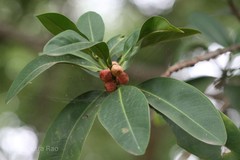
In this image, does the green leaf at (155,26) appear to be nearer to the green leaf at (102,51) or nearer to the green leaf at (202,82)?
the green leaf at (102,51)

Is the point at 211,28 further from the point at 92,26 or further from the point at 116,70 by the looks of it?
the point at 116,70

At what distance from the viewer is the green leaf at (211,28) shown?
1.83 meters

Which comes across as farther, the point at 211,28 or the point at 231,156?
the point at 211,28

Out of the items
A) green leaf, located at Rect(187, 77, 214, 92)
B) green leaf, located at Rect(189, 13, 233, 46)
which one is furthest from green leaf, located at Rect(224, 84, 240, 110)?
green leaf, located at Rect(189, 13, 233, 46)

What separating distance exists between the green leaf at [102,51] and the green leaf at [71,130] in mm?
89

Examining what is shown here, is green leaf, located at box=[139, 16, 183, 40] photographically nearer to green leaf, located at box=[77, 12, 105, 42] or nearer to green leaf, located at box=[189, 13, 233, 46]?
green leaf, located at box=[77, 12, 105, 42]

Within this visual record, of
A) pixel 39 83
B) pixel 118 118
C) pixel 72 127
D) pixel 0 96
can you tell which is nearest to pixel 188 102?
pixel 118 118

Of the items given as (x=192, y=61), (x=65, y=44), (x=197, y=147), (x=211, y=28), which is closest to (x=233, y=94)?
(x=192, y=61)

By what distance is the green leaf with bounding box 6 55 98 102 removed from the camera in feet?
3.28

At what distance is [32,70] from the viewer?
40.3 inches

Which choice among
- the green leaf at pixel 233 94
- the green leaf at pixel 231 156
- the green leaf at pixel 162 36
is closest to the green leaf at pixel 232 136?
the green leaf at pixel 231 156

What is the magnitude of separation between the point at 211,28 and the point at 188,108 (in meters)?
1.00

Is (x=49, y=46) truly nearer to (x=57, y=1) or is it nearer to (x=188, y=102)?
(x=188, y=102)

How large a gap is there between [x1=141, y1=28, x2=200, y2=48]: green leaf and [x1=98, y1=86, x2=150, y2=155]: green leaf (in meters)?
0.13
